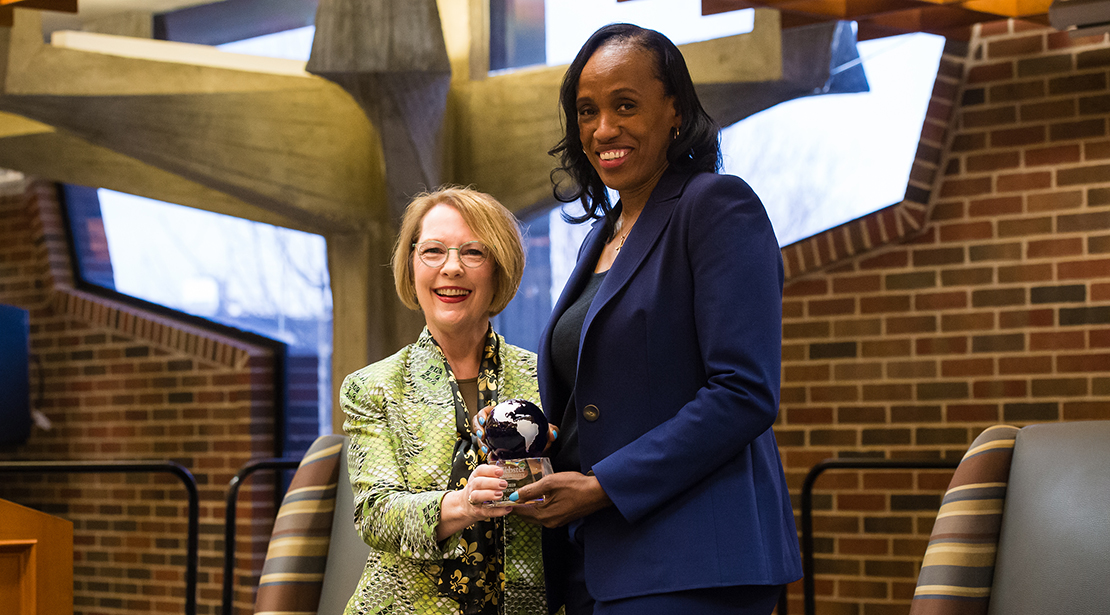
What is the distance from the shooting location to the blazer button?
4.81 ft

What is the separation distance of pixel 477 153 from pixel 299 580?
2.81m

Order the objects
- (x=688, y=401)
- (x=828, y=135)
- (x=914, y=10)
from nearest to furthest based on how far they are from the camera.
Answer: (x=688, y=401) → (x=914, y=10) → (x=828, y=135)

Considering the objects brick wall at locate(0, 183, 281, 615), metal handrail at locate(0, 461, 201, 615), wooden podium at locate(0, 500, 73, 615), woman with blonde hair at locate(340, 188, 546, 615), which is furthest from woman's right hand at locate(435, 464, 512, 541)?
brick wall at locate(0, 183, 281, 615)

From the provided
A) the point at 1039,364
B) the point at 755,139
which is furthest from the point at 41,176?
the point at 1039,364

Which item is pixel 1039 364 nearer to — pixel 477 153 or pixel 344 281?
pixel 477 153

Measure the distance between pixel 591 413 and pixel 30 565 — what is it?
1.70 meters

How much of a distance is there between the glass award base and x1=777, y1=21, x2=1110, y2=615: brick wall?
295cm

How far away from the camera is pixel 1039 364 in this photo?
3.88 meters

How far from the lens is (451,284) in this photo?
6.33 ft

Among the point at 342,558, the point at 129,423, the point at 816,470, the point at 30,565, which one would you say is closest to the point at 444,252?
the point at 342,558

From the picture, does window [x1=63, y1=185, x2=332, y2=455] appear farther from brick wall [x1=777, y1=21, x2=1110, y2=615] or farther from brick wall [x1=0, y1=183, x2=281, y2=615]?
brick wall [x1=777, y1=21, x2=1110, y2=615]

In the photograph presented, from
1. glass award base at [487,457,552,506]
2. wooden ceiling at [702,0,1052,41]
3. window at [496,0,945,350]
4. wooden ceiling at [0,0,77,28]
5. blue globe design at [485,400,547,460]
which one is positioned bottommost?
glass award base at [487,457,552,506]

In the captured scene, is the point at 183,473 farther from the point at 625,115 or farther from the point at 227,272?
the point at 227,272

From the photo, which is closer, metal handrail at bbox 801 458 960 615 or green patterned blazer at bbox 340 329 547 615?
green patterned blazer at bbox 340 329 547 615
